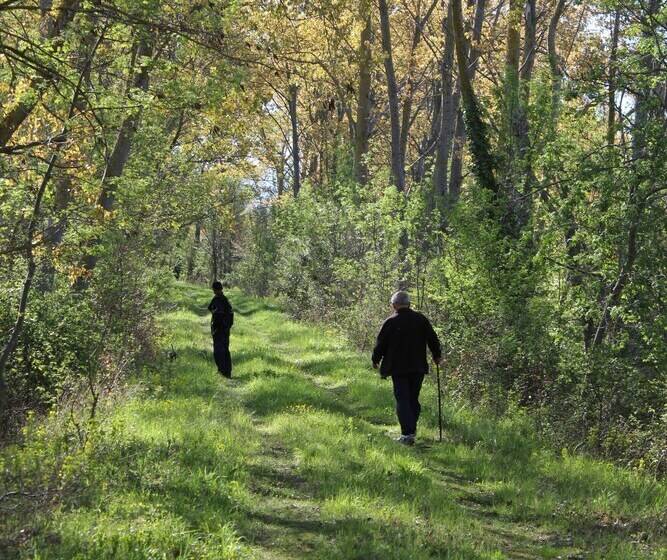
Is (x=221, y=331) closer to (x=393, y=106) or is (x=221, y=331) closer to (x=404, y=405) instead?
(x=404, y=405)

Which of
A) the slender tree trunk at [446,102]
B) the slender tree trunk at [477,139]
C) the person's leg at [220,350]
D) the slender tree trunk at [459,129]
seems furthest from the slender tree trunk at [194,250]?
the slender tree trunk at [477,139]

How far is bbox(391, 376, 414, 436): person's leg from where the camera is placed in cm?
934

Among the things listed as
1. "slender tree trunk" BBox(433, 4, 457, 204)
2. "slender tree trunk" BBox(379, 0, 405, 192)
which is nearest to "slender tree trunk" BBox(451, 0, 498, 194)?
"slender tree trunk" BBox(433, 4, 457, 204)

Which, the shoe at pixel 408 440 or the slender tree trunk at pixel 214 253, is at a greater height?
the slender tree trunk at pixel 214 253

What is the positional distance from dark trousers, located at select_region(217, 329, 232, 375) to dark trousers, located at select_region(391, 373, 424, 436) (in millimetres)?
5625

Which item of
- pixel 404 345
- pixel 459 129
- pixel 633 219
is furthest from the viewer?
pixel 459 129

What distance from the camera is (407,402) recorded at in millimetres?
9422

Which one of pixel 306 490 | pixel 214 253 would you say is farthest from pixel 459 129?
pixel 214 253

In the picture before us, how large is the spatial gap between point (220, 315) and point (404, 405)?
6.19m

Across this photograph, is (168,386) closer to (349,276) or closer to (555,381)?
(555,381)

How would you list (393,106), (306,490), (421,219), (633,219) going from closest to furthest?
(306,490), (633,219), (421,219), (393,106)

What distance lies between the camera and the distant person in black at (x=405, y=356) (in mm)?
9391

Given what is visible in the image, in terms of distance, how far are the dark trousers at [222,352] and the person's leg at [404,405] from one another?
18.5 feet

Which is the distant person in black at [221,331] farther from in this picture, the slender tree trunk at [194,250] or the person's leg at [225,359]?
the slender tree trunk at [194,250]
